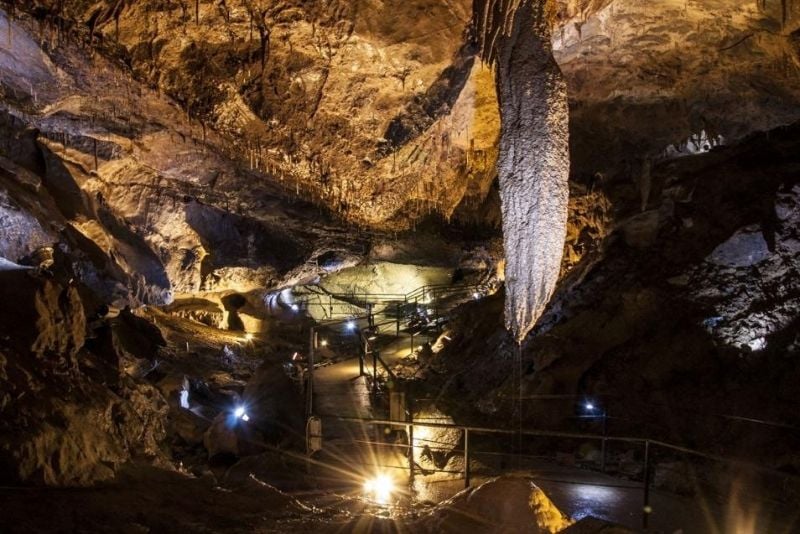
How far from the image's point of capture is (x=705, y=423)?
27.7 feet

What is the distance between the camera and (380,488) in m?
7.17

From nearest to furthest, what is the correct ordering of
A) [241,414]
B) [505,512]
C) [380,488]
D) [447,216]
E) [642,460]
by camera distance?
[505,512], [380,488], [642,460], [241,414], [447,216]

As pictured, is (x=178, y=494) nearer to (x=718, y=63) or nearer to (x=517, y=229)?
(x=517, y=229)

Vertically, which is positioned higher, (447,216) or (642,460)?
(447,216)

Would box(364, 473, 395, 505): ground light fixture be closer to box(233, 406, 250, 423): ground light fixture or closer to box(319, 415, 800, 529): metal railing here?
box(319, 415, 800, 529): metal railing

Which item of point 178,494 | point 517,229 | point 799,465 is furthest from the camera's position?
point 517,229

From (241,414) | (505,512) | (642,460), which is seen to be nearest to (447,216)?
(241,414)

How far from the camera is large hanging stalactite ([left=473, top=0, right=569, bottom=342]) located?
780cm

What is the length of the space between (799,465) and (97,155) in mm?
14568

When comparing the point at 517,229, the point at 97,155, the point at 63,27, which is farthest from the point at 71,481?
the point at 97,155

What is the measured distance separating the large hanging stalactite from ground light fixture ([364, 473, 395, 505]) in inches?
102

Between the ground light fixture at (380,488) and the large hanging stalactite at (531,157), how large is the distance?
8.48ft

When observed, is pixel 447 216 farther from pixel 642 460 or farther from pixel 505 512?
pixel 505 512

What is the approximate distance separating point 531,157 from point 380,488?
4670mm
